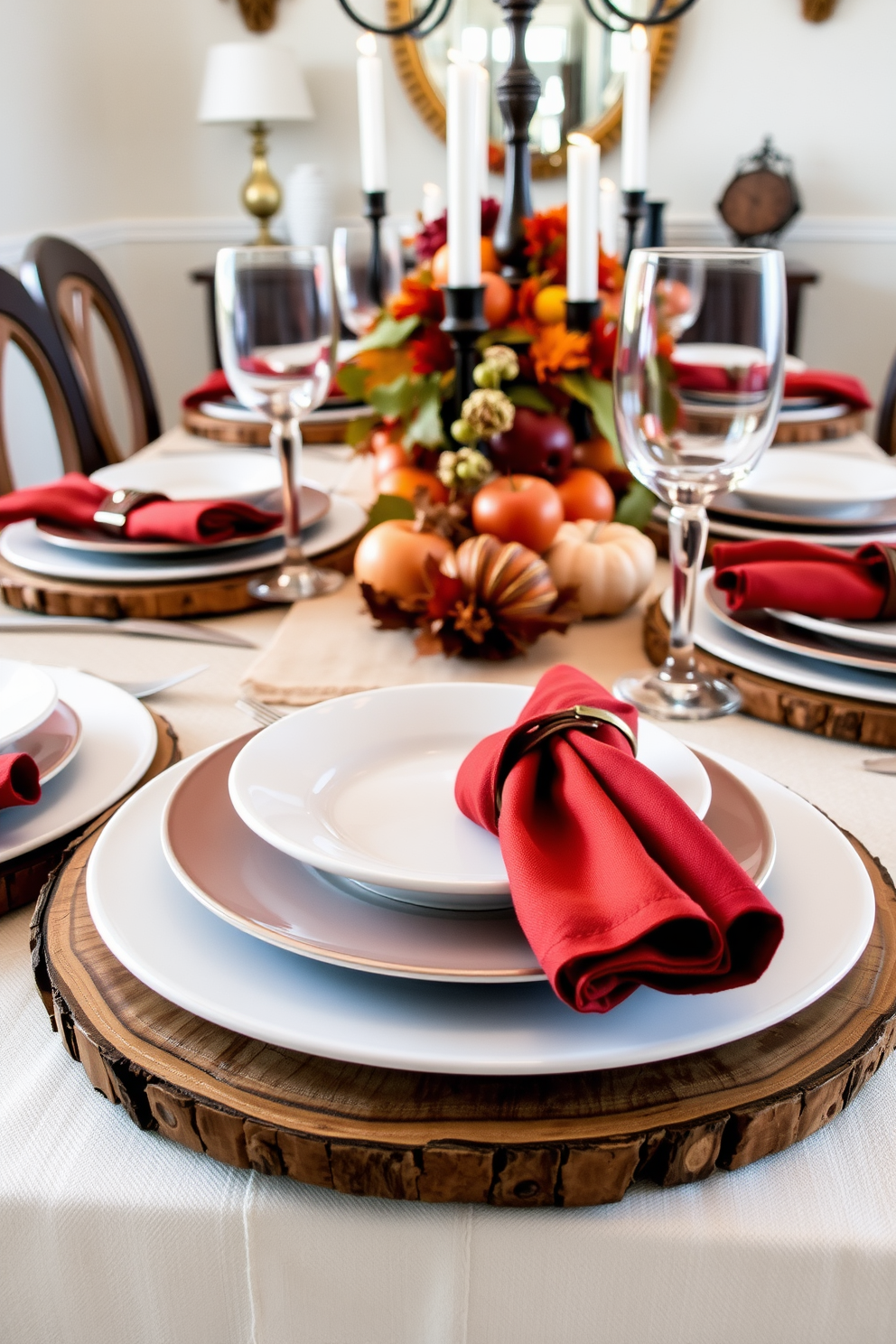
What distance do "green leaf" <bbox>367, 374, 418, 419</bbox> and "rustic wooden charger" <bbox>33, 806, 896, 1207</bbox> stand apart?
0.74 metres

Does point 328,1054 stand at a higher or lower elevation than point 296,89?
lower

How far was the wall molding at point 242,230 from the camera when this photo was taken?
3438 mm

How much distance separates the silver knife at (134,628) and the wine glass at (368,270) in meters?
0.82

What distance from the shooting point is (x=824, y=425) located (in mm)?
1489

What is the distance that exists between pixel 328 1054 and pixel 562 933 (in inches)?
3.3

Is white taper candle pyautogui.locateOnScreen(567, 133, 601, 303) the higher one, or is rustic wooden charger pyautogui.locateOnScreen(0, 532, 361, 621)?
white taper candle pyautogui.locateOnScreen(567, 133, 601, 303)

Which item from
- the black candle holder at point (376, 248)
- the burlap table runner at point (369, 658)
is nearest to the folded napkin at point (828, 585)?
the burlap table runner at point (369, 658)

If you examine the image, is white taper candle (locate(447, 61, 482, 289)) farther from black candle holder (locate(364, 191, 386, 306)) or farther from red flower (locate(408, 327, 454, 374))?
black candle holder (locate(364, 191, 386, 306))

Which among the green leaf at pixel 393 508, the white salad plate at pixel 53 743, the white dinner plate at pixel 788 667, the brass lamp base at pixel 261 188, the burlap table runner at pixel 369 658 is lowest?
the burlap table runner at pixel 369 658

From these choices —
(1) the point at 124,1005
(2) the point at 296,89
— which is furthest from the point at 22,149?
(1) the point at 124,1005

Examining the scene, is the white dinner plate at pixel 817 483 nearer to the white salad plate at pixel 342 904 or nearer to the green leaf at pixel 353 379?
the green leaf at pixel 353 379

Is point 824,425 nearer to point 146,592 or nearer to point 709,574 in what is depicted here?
point 709,574

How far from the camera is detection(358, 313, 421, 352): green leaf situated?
1058 mm

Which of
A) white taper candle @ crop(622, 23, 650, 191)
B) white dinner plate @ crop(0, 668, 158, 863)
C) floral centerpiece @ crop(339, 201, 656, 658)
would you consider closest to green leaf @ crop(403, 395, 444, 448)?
floral centerpiece @ crop(339, 201, 656, 658)
